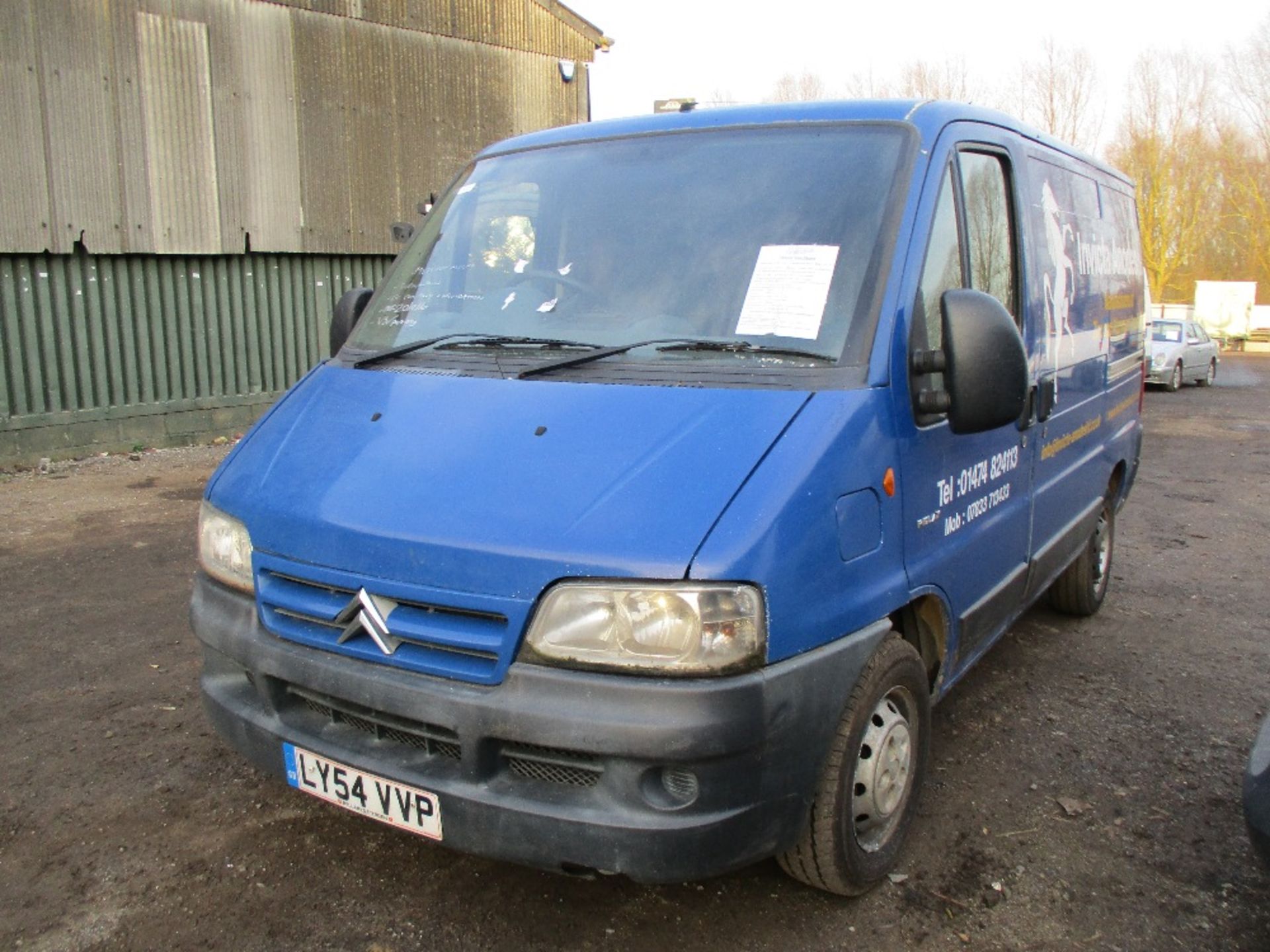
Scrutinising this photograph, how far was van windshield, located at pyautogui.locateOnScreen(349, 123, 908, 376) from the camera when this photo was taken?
3033mm

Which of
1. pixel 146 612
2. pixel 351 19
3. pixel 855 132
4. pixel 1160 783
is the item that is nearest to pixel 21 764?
pixel 146 612

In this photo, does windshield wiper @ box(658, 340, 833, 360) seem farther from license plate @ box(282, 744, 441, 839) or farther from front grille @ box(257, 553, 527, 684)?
license plate @ box(282, 744, 441, 839)

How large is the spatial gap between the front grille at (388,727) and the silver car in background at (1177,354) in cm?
2109

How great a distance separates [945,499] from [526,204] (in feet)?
6.03

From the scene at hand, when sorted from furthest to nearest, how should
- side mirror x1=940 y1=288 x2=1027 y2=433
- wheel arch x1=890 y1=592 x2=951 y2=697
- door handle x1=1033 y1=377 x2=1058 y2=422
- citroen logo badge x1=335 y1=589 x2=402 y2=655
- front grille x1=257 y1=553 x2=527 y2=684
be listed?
door handle x1=1033 y1=377 x2=1058 y2=422
wheel arch x1=890 y1=592 x2=951 y2=697
side mirror x1=940 y1=288 x2=1027 y2=433
citroen logo badge x1=335 y1=589 x2=402 y2=655
front grille x1=257 y1=553 x2=527 y2=684

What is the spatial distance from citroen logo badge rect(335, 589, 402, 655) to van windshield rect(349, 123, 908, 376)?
964 mm

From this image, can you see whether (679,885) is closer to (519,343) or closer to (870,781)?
(870,781)

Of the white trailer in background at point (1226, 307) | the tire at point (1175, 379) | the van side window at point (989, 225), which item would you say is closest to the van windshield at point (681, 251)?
the van side window at point (989, 225)

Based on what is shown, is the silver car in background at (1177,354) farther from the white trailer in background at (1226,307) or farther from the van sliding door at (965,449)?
the van sliding door at (965,449)

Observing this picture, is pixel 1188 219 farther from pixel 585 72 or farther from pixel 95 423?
pixel 95 423

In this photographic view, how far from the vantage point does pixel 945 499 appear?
3.23 meters

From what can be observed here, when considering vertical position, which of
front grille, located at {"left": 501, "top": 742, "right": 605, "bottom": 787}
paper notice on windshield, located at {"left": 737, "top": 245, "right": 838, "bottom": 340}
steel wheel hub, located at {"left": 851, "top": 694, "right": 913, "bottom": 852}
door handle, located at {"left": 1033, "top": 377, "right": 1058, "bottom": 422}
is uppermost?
paper notice on windshield, located at {"left": 737, "top": 245, "right": 838, "bottom": 340}

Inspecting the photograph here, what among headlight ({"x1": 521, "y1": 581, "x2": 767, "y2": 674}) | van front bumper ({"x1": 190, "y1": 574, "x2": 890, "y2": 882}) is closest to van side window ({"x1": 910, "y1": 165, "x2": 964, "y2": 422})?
van front bumper ({"x1": 190, "y1": 574, "x2": 890, "y2": 882})

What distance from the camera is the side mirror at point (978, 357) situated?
291cm
